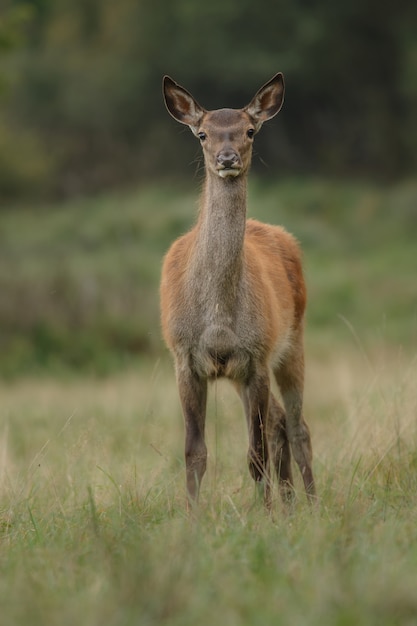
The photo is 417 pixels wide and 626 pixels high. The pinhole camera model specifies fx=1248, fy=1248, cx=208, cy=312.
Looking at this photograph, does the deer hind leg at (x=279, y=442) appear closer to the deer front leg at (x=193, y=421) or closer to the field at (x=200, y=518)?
the field at (x=200, y=518)

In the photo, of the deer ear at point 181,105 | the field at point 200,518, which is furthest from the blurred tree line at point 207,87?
the deer ear at point 181,105

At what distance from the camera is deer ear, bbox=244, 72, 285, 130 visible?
23.9 feet

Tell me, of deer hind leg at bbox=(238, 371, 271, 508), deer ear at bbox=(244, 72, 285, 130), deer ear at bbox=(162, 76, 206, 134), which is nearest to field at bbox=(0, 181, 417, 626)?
deer hind leg at bbox=(238, 371, 271, 508)

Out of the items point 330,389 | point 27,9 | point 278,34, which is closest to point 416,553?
point 330,389

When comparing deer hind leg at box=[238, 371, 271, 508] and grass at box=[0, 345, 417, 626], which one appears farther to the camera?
deer hind leg at box=[238, 371, 271, 508]

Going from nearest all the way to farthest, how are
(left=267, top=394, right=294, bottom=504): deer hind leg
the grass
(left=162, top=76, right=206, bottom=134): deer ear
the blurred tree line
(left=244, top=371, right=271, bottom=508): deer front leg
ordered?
1. the grass
2. (left=244, top=371, right=271, bottom=508): deer front leg
3. (left=162, top=76, right=206, bottom=134): deer ear
4. (left=267, top=394, right=294, bottom=504): deer hind leg
5. the blurred tree line

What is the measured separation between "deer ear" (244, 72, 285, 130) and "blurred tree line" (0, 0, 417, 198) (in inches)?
1058

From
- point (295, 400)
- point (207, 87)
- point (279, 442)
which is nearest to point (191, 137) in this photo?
point (207, 87)

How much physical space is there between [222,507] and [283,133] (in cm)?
3577

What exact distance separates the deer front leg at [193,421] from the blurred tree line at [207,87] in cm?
2748

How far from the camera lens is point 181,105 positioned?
732 cm

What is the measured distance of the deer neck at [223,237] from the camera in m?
6.82

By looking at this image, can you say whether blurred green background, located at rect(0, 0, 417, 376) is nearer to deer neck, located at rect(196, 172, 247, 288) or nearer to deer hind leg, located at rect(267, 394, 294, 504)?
deer hind leg, located at rect(267, 394, 294, 504)

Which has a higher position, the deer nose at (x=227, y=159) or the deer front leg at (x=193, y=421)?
the deer nose at (x=227, y=159)
